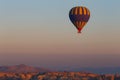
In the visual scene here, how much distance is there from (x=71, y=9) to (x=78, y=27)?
21.2 ft

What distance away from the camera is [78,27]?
126500 mm

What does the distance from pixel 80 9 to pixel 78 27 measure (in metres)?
4.83

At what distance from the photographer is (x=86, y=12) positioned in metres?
128

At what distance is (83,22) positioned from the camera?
126312mm

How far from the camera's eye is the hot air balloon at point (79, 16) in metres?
126

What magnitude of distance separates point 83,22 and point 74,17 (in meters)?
2.54

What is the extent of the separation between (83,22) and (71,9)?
6258 millimetres

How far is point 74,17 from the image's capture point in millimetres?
126812

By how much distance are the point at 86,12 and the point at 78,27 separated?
4.37 metres

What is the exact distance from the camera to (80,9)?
128250 millimetres

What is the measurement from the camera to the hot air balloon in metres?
126

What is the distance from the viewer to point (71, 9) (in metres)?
131

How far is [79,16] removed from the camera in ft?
415
